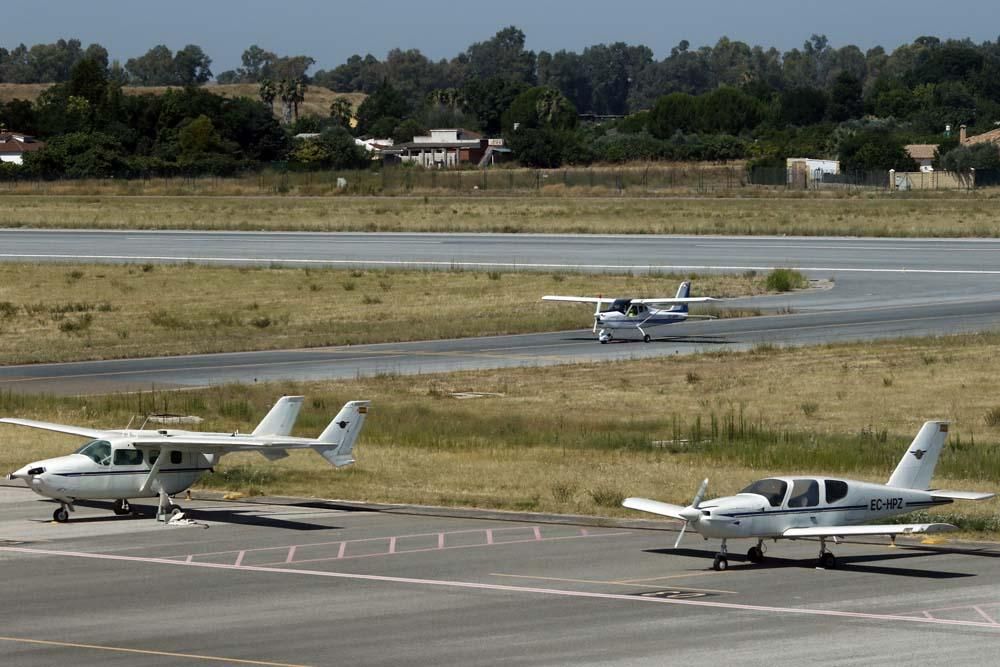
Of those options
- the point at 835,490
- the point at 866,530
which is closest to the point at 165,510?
the point at 835,490

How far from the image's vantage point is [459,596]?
23.8 metres

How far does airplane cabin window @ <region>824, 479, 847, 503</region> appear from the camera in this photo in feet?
82.0

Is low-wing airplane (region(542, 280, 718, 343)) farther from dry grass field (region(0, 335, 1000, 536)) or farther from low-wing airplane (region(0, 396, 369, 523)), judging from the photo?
low-wing airplane (region(0, 396, 369, 523))

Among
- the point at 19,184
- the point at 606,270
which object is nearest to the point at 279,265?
the point at 606,270

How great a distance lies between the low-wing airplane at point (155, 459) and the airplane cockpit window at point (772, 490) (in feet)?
30.2

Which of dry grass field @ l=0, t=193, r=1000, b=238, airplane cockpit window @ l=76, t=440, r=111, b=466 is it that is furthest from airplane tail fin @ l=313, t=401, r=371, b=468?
dry grass field @ l=0, t=193, r=1000, b=238

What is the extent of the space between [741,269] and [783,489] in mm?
65757

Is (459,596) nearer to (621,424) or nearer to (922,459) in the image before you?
(922,459)

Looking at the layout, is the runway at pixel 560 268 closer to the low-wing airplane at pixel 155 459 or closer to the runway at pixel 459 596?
the low-wing airplane at pixel 155 459

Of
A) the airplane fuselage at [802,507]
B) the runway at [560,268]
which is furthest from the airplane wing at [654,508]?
the runway at [560,268]

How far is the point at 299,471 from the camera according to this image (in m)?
37.8

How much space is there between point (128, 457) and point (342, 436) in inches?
166

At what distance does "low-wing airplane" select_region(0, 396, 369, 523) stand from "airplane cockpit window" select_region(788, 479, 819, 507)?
9.70m

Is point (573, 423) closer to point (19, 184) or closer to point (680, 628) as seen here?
point (680, 628)
